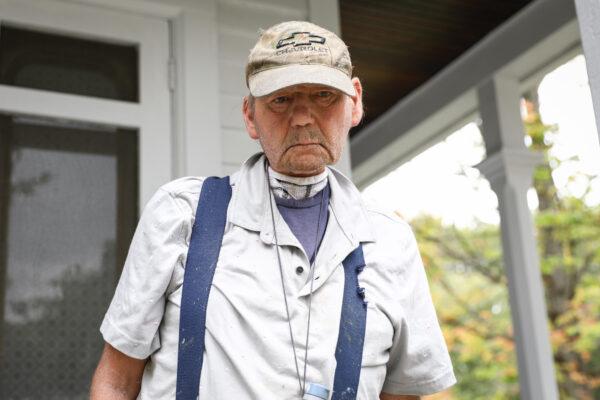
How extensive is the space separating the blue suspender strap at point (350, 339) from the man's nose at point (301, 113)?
0.27 meters

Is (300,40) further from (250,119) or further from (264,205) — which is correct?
(264,205)

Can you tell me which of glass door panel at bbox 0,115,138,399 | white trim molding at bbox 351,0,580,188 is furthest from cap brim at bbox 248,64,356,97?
white trim molding at bbox 351,0,580,188

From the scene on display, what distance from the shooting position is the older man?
1.36 m

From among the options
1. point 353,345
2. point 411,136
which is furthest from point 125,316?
point 411,136

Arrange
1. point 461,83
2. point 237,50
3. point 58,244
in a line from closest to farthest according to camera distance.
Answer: point 58,244 → point 237,50 → point 461,83

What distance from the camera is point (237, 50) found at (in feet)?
10.5

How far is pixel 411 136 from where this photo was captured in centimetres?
544

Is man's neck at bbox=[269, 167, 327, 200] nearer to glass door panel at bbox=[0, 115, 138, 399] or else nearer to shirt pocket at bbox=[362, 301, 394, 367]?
shirt pocket at bbox=[362, 301, 394, 367]

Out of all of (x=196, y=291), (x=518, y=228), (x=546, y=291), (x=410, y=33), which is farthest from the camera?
(x=546, y=291)

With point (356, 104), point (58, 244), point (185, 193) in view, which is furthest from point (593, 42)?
point (58, 244)

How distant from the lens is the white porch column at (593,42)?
1428mm

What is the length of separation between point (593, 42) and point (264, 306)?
74 cm

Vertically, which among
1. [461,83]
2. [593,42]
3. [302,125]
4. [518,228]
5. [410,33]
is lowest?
[302,125]

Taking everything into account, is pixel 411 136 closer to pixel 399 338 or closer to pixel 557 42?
pixel 557 42
